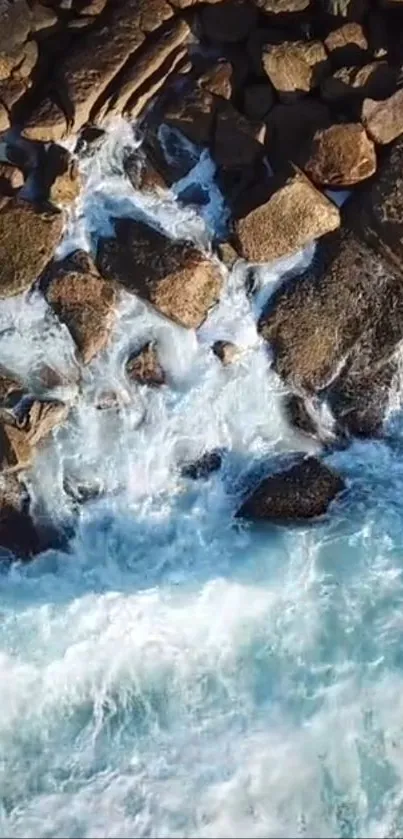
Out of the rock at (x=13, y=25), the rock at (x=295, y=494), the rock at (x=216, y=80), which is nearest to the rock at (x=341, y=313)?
the rock at (x=295, y=494)

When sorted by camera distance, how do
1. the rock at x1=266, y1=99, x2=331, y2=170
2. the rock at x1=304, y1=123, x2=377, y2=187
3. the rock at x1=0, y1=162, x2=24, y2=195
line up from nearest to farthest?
the rock at x1=304, y1=123, x2=377, y2=187, the rock at x1=266, y1=99, x2=331, y2=170, the rock at x1=0, y1=162, x2=24, y2=195

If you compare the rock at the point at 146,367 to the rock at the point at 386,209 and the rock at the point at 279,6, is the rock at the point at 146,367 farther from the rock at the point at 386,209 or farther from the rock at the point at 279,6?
the rock at the point at 279,6

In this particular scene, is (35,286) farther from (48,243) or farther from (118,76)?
(118,76)

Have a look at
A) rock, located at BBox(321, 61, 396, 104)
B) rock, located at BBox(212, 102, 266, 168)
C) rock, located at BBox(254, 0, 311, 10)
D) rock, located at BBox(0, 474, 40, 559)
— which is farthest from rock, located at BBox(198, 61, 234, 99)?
rock, located at BBox(0, 474, 40, 559)

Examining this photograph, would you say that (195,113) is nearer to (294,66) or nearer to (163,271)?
(294,66)

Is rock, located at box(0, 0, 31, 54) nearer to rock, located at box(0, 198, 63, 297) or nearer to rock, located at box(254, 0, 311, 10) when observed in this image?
rock, located at box(0, 198, 63, 297)

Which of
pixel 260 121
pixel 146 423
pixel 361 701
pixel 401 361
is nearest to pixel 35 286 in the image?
pixel 146 423
